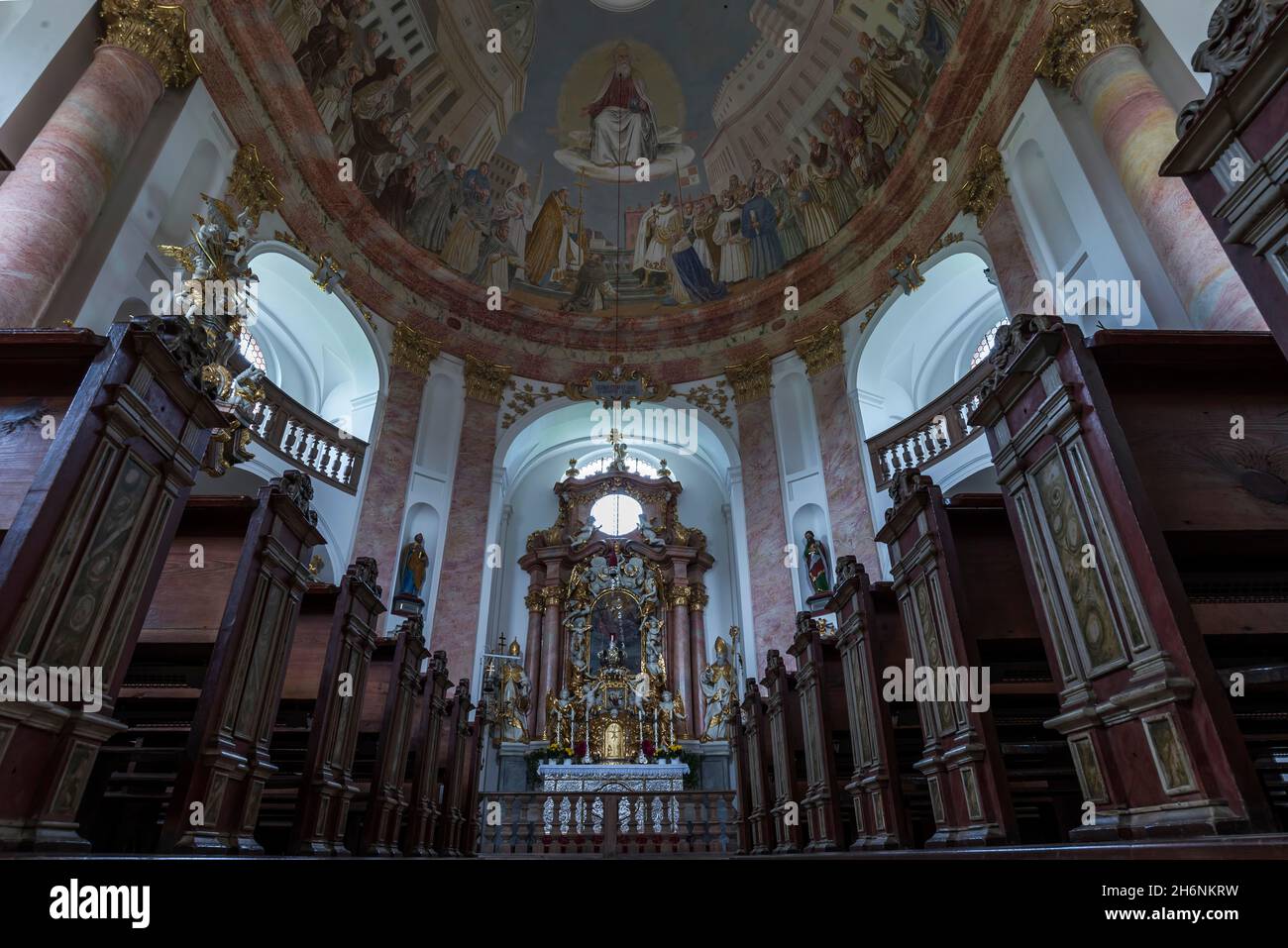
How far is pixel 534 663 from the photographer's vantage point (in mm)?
14836

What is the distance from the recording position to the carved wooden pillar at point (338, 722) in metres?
4.39

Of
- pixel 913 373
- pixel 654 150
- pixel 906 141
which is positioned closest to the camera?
pixel 906 141

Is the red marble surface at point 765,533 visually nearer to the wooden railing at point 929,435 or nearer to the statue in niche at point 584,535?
the wooden railing at point 929,435

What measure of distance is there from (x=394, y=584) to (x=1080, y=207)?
442 inches

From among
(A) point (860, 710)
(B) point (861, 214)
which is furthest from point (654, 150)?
(A) point (860, 710)

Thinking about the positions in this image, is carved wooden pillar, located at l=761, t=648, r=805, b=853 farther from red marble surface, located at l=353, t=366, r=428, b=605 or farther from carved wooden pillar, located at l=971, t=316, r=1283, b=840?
red marble surface, located at l=353, t=366, r=428, b=605

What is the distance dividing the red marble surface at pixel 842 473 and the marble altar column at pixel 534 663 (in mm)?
6308

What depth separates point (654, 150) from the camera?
662 inches

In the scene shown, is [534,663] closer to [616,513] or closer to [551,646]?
[551,646]

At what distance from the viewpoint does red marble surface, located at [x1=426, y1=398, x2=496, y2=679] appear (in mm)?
12398

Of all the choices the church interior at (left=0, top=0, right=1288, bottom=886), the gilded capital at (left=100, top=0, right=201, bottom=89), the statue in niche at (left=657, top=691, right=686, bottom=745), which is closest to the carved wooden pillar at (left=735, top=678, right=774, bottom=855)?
the church interior at (left=0, top=0, right=1288, bottom=886)

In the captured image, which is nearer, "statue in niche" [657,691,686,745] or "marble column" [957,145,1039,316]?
"marble column" [957,145,1039,316]

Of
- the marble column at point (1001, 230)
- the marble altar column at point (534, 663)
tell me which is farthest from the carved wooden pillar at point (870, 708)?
the marble altar column at point (534, 663)
